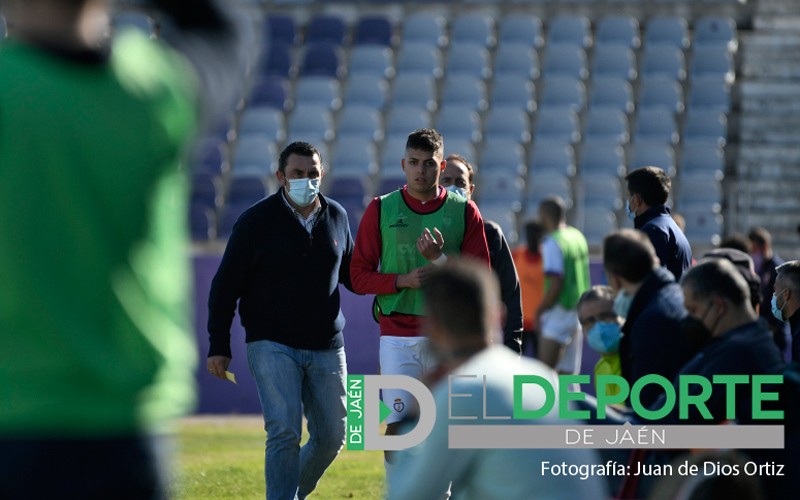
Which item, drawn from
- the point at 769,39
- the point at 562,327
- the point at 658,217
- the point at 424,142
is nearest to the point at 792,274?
the point at 658,217

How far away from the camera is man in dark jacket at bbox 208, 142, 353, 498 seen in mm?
7758

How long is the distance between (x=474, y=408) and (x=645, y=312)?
2817mm

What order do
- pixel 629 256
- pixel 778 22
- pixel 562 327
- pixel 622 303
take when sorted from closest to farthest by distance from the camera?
pixel 629 256 < pixel 622 303 < pixel 562 327 < pixel 778 22

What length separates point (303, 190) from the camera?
8070mm

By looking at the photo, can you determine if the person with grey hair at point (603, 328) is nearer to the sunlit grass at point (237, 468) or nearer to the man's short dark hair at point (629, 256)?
the man's short dark hair at point (629, 256)

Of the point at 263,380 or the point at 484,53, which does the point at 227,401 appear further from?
the point at 484,53

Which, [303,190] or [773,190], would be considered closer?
[303,190]

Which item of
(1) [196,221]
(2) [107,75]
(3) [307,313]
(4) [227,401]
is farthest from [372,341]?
(2) [107,75]

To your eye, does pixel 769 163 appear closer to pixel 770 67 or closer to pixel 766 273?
pixel 770 67

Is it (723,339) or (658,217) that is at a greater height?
(658,217)

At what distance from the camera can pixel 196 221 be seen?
20.2m

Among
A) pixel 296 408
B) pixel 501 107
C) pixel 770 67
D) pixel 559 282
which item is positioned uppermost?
pixel 770 67

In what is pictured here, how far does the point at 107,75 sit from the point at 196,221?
17.8m

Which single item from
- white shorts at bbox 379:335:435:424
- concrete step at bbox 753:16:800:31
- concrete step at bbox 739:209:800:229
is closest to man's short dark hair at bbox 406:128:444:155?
white shorts at bbox 379:335:435:424
